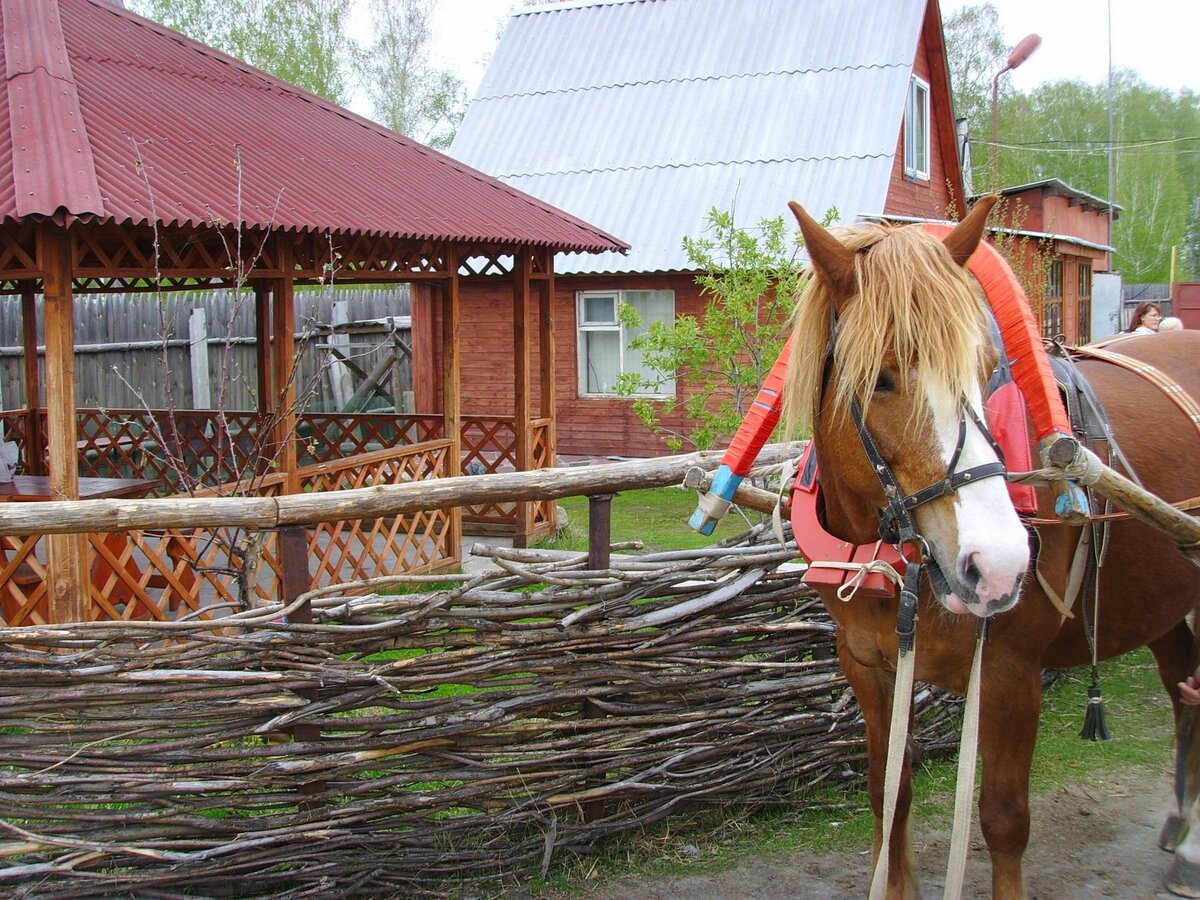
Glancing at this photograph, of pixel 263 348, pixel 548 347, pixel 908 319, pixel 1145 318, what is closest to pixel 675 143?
pixel 548 347

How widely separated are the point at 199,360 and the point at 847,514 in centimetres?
1840

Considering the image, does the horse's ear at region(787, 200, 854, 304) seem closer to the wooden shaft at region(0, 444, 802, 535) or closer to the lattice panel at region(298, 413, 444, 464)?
the wooden shaft at region(0, 444, 802, 535)

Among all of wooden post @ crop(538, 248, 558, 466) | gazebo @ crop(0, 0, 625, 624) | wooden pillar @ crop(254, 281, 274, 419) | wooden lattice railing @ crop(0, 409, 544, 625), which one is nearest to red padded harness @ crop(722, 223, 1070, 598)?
wooden lattice railing @ crop(0, 409, 544, 625)

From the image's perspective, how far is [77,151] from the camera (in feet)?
22.1

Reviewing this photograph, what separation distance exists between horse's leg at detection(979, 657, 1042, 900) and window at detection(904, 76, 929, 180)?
54.5ft

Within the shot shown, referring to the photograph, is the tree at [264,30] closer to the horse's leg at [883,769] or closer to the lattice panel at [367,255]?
the lattice panel at [367,255]

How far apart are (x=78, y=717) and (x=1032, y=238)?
17.9 meters

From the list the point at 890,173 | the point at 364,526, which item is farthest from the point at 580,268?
the point at 364,526

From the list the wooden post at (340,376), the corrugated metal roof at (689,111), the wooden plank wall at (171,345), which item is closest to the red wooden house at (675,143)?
the corrugated metal roof at (689,111)

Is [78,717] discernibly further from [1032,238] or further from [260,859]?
[1032,238]

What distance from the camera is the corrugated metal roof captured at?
16938 mm

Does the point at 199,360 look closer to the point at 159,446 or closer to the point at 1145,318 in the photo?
the point at 159,446

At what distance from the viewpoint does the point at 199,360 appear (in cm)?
1953

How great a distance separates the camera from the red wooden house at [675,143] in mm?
16938
